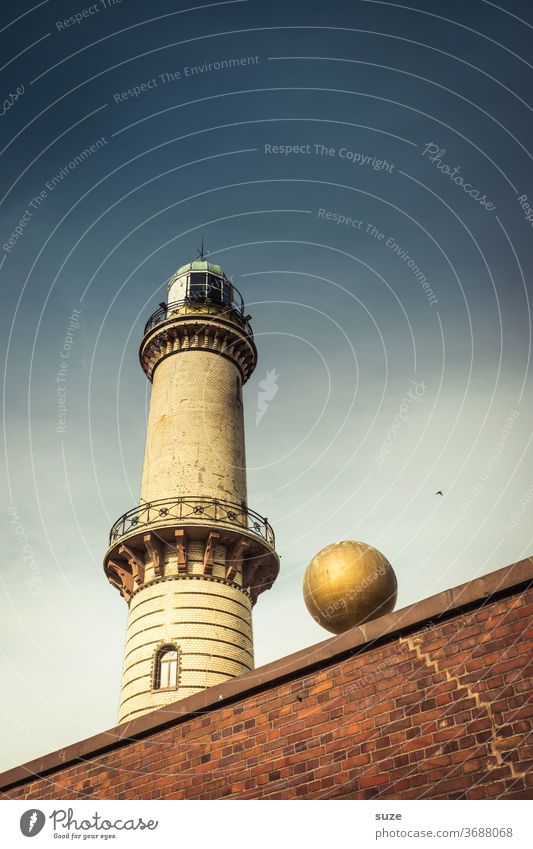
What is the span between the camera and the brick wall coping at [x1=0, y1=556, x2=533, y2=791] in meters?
6.59

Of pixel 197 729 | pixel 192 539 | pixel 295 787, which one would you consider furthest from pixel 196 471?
pixel 295 787

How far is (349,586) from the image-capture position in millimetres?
9039

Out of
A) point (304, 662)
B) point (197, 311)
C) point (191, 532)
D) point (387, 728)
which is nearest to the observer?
point (387, 728)

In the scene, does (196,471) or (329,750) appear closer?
(329,750)

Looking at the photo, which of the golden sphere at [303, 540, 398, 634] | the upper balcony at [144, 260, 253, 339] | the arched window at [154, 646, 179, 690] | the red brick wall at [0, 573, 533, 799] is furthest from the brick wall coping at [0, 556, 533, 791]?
the upper balcony at [144, 260, 253, 339]

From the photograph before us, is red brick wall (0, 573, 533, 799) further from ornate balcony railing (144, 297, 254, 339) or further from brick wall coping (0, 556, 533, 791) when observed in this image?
ornate balcony railing (144, 297, 254, 339)

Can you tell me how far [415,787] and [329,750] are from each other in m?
1.08

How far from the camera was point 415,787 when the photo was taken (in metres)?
6.35

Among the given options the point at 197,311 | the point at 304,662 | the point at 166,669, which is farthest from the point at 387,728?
the point at 197,311

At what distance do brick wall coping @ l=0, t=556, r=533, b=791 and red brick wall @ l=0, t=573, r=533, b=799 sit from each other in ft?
0.25

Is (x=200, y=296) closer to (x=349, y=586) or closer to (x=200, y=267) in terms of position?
(x=200, y=267)

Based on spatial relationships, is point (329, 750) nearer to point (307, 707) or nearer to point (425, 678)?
point (307, 707)

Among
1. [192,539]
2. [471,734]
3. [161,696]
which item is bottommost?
[471,734]

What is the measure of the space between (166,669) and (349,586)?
11573 millimetres
